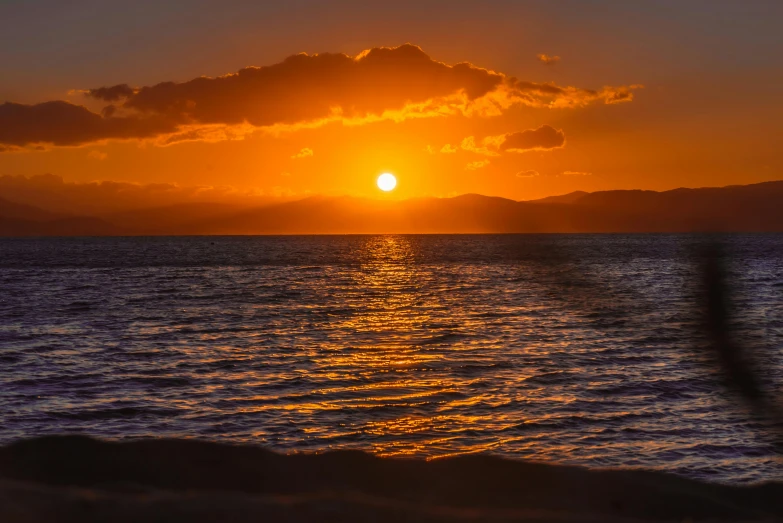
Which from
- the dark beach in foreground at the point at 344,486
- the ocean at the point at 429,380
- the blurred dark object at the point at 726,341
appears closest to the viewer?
the blurred dark object at the point at 726,341

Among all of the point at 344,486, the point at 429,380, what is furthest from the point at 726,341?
the point at 429,380

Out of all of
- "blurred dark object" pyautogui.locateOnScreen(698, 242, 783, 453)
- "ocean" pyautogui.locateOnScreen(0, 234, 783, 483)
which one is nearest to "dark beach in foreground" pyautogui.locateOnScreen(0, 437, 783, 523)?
"ocean" pyautogui.locateOnScreen(0, 234, 783, 483)

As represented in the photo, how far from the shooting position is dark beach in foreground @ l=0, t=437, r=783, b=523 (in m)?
9.39

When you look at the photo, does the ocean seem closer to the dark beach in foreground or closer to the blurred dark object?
the blurred dark object

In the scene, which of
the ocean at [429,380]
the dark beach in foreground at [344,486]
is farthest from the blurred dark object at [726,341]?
the dark beach in foreground at [344,486]

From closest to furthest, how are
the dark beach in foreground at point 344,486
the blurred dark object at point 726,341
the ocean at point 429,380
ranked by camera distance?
the blurred dark object at point 726,341 < the dark beach in foreground at point 344,486 < the ocean at point 429,380

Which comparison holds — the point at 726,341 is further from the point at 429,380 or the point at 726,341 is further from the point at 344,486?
the point at 429,380

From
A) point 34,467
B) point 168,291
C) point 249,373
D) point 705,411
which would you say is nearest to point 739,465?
point 705,411

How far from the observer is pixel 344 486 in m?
12.2

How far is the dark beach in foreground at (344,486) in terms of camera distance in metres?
9.39

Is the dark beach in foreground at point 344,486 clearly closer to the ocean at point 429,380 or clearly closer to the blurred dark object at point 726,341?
the ocean at point 429,380

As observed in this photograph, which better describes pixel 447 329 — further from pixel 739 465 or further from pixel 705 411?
pixel 739 465

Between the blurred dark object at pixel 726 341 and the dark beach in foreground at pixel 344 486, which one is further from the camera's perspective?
the dark beach in foreground at pixel 344 486

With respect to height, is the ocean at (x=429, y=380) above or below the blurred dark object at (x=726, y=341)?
below
